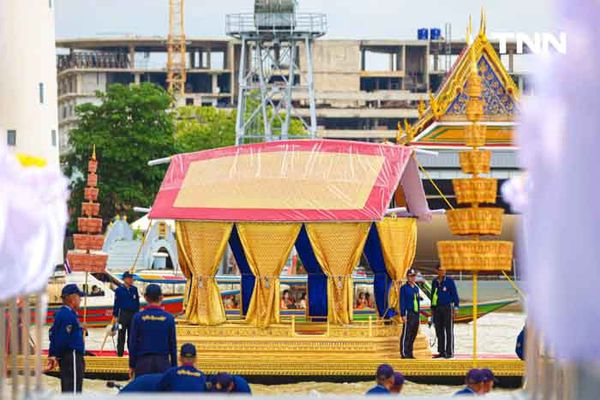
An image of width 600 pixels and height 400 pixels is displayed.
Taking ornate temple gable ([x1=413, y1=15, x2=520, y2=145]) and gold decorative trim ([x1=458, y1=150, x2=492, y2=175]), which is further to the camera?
ornate temple gable ([x1=413, y1=15, x2=520, y2=145])

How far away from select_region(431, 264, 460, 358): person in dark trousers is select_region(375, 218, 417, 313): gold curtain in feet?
1.65

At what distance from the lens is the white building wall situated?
4372cm

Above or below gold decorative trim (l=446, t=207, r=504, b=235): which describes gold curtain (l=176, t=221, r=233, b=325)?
below

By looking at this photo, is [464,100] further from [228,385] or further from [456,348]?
[228,385]

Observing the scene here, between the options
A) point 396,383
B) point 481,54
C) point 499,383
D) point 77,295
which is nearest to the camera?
point 396,383

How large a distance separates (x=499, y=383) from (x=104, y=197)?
4000cm

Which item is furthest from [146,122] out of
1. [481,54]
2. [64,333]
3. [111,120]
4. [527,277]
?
[527,277]

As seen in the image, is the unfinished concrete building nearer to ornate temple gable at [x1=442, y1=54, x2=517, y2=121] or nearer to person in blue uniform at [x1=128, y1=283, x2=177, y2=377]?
ornate temple gable at [x1=442, y1=54, x2=517, y2=121]

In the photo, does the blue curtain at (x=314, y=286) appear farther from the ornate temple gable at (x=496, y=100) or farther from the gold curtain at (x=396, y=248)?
the ornate temple gable at (x=496, y=100)

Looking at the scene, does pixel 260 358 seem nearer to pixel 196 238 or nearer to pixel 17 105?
pixel 196 238

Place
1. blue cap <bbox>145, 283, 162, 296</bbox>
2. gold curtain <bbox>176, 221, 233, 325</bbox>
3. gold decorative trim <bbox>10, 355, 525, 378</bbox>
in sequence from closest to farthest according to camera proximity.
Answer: blue cap <bbox>145, 283, 162, 296</bbox> → gold decorative trim <bbox>10, 355, 525, 378</bbox> → gold curtain <bbox>176, 221, 233, 325</bbox>

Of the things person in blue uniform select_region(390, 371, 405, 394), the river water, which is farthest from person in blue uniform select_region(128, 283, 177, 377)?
person in blue uniform select_region(390, 371, 405, 394)

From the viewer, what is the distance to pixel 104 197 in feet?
201

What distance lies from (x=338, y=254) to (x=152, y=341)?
8327 millimetres
